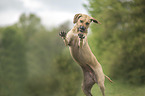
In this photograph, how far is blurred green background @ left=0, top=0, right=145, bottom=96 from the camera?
32.0 ft

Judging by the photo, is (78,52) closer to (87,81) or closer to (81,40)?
(81,40)

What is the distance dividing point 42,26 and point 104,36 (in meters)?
16.1

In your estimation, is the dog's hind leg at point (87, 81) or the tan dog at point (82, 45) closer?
the tan dog at point (82, 45)

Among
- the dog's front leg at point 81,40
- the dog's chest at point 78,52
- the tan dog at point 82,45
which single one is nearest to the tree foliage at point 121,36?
the tan dog at point 82,45

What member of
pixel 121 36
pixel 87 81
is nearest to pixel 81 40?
pixel 87 81

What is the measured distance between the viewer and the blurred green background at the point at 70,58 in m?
9.76

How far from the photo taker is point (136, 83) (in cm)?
916

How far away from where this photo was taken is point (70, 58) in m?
14.1

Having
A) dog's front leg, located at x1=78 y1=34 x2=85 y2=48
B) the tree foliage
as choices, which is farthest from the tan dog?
the tree foliage

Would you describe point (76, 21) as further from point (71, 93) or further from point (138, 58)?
point (71, 93)

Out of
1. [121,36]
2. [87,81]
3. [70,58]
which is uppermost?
[121,36]

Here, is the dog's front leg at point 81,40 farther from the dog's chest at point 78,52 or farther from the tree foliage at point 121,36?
the tree foliage at point 121,36

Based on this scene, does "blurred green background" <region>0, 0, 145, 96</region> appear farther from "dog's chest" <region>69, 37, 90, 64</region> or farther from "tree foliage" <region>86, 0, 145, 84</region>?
"dog's chest" <region>69, 37, 90, 64</region>

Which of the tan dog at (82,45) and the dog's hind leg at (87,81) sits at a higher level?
the tan dog at (82,45)
